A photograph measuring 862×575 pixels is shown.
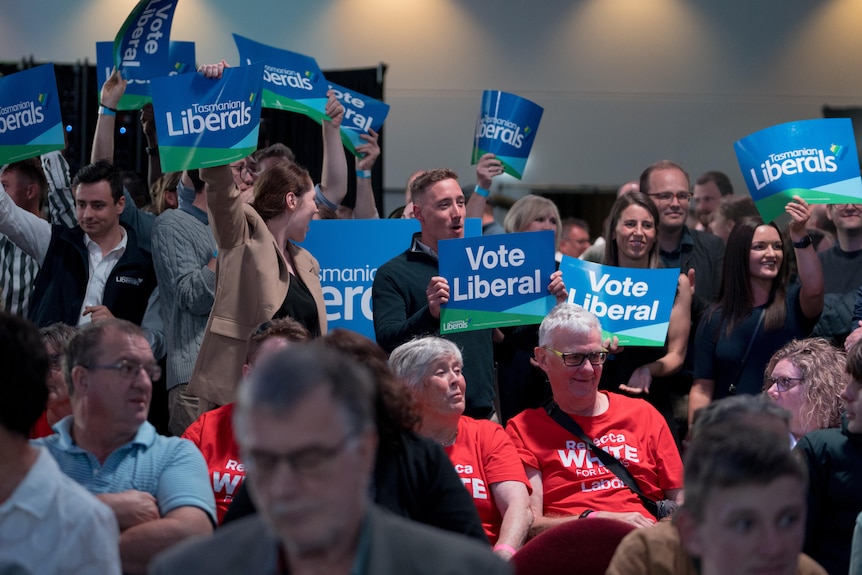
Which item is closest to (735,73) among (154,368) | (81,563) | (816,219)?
(816,219)

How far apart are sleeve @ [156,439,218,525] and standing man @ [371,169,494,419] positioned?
1.54 metres

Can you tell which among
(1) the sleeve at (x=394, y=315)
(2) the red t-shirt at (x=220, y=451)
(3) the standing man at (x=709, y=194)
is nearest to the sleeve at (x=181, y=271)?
(1) the sleeve at (x=394, y=315)

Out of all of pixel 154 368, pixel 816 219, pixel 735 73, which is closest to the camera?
pixel 154 368

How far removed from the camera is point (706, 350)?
496 cm

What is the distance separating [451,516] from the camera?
265 centimetres

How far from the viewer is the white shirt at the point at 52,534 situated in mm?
2186

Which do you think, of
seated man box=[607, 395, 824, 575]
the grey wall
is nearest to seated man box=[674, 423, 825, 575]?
seated man box=[607, 395, 824, 575]

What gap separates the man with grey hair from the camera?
164 centimetres

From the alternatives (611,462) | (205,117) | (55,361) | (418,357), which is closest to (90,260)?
(205,117)

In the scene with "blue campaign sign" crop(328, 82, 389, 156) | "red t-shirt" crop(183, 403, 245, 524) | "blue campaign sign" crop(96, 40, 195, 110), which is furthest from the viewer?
"blue campaign sign" crop(328, 82, 389, 156)

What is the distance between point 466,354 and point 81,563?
2508 millimetres

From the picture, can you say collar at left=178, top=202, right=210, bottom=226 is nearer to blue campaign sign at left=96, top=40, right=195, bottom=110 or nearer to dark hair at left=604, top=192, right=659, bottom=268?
blue campaign sign at left=96, top=40, right=195, bottom=110

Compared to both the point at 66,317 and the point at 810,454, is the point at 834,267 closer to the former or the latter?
the point at 810,454

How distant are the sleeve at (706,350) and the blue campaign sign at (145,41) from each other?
267 cm
